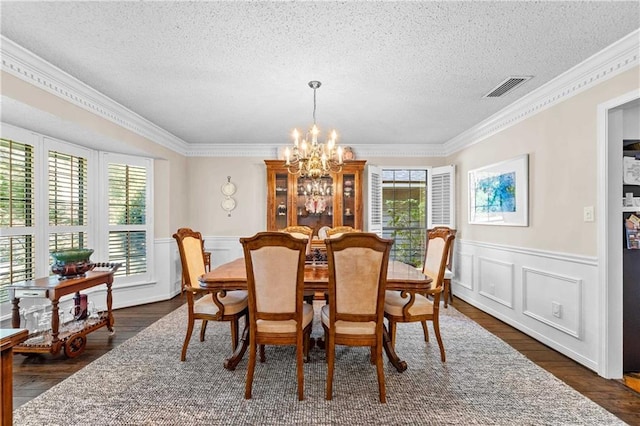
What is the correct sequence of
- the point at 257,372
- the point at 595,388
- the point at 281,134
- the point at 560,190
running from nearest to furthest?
the point at 595,388
the point at 257,372
the point at 560,190
the point at 281,134

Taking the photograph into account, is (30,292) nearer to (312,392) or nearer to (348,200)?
(312,392)

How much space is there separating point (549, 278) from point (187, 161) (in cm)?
515

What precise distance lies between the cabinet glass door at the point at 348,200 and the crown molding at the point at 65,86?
2.82m

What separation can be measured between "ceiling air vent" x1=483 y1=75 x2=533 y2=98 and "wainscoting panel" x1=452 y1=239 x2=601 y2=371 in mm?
1536

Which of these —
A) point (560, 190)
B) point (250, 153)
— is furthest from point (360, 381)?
point (250, 153)

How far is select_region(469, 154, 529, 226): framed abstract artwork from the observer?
3.40 metres

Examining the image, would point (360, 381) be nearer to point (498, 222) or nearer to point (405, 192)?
point (498, 222)

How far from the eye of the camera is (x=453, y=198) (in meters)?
4.97

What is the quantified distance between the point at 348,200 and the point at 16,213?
3.97 meters

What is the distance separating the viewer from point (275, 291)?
7.07 feet

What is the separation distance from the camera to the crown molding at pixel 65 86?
231cm

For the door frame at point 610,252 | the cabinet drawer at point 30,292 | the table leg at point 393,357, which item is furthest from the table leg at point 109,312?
the door frame at point 610,252

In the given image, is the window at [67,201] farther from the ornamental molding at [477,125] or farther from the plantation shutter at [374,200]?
the plantation shutter at [374,200]

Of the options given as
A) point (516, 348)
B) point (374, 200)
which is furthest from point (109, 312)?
point (516, 348)
